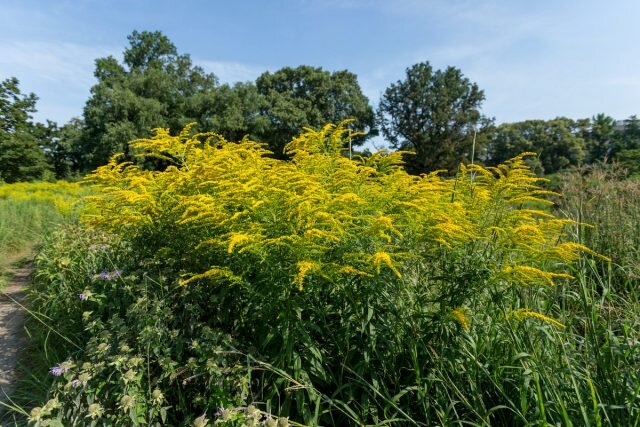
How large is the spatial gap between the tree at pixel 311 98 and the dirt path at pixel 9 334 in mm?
24593

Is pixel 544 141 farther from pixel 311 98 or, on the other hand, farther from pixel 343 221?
pixel 343 221

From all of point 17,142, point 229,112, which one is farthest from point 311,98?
point 17,142

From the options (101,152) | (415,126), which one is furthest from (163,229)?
(415,126)

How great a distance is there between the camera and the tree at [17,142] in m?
19.0

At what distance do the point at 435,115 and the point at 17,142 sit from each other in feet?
99.0

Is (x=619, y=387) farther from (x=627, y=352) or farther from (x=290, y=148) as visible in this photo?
(x=290, y=148)

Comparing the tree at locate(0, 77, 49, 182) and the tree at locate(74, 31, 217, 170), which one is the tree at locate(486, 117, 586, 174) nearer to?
the tree at locate(74, 31, 217, 170)

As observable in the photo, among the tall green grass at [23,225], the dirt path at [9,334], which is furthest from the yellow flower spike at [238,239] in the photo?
the tall green grass at [23,225]

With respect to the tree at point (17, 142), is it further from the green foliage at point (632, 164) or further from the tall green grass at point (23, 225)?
the green foliage at point (632, 164)

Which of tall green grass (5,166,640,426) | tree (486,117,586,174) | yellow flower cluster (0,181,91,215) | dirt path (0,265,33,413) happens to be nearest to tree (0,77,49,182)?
yellow flower cluster (0,181,91,215)

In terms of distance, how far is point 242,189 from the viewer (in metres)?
1.97

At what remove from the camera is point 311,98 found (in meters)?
30.2

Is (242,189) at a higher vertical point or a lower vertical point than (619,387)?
higher

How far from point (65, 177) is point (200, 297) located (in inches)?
1097
